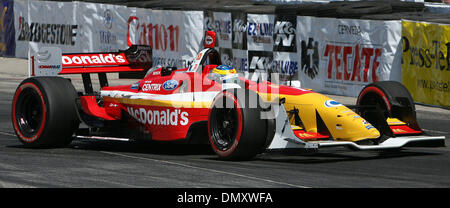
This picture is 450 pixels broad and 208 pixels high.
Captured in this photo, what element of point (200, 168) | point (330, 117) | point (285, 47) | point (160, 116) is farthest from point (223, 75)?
point (285, 47)

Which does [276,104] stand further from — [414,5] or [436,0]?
[436,0]

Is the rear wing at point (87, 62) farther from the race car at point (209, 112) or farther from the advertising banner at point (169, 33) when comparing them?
the advertising banner at point (169, 33)

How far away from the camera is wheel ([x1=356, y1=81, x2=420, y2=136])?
11.0 meters

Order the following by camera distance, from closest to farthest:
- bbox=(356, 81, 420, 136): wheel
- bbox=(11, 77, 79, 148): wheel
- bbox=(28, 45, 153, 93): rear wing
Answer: bbox=(356, 81, 420, 136): wheel < bbox=(11, 77, 79, 148): wheel < bbox=(28, 45, 153, 93): rear wing

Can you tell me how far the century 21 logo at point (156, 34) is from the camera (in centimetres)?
2422

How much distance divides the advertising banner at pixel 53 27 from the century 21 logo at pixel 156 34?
3.23 meters

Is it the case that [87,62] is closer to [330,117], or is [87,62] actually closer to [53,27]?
[330,117]

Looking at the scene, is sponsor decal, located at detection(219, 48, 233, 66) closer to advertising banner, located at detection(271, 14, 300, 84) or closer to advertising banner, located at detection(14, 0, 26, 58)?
advertising banner, located at detection(271, 14, 300, 84)

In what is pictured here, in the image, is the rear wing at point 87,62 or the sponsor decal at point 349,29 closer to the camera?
the rear wing at point 87,62

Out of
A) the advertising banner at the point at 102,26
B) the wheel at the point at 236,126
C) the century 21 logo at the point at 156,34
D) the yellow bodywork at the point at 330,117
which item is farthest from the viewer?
the advertising banner at the point at 102,26

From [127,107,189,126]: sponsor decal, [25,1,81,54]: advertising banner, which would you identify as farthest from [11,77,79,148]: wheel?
[25,1,81,54]: advertising banner

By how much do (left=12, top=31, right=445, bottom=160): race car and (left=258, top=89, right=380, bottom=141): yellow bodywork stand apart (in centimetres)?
1

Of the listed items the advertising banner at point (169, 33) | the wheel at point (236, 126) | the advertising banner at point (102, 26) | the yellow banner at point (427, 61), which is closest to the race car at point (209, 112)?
the wheel at point (236, 126)

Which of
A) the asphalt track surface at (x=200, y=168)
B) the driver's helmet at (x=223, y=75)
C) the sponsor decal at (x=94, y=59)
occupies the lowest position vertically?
the asphalt track surface at (x=200, y=168)
